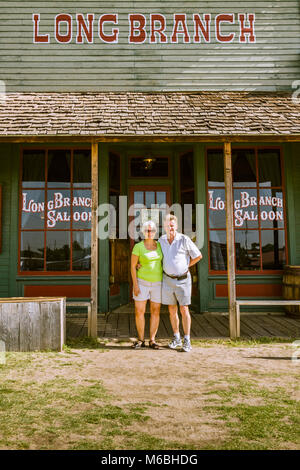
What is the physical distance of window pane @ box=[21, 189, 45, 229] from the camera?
7020 mm

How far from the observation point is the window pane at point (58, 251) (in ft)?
22.9

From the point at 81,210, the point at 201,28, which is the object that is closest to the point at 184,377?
the point at 81,210

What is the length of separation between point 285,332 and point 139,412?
11.4ft

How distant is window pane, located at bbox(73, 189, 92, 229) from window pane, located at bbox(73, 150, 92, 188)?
0.55 feet

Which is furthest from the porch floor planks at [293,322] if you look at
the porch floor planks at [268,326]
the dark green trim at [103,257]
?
the dark green trim at [103,257]

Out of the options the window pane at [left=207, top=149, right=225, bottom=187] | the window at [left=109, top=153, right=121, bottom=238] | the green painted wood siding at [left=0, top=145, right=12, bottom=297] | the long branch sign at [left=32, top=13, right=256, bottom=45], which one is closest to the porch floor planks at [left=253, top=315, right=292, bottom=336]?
the window pane at [left=207, top=149, right=225, bottom=187]

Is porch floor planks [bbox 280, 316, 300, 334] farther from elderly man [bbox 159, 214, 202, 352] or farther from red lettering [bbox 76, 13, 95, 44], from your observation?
red lettering [bbox 76, 13, 95, 44]

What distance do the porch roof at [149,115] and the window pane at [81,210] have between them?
1766mm

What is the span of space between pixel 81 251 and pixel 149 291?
9.03ft

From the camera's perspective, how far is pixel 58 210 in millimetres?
7078

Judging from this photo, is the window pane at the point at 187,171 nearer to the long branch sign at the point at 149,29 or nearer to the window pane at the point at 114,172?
the window pane at the point at 114,172

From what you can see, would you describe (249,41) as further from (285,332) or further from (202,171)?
(285,332)

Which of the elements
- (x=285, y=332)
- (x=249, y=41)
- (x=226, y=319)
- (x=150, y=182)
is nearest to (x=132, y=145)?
(x=150, y=182)

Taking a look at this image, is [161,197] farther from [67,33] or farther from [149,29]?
[67,33]
